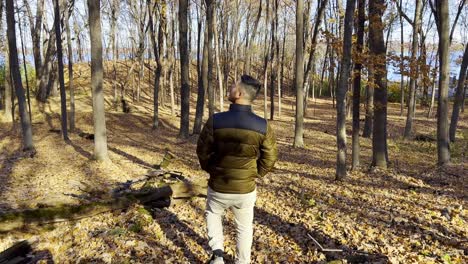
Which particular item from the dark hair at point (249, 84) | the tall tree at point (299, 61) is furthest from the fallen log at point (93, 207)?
the tall tree at point (299, 61)

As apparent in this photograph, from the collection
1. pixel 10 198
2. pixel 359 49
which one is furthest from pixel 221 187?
pixel 359 49

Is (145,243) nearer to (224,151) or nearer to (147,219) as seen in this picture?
(147,219)

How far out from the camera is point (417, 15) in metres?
16.7

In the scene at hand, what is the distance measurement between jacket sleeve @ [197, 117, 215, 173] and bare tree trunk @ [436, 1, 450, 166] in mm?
9807

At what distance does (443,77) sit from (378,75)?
240 cm

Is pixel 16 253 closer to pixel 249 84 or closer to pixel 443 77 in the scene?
pixel 249 84

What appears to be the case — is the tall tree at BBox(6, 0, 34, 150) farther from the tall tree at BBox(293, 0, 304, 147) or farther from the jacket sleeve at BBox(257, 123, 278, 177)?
the jacket sleeve at BBox(257, 123, 278, 177)

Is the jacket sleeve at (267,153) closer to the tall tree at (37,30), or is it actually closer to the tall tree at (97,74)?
the tall tree at (97,74)

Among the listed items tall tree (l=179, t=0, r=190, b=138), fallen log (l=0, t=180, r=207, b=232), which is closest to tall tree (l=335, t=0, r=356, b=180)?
fallen log (l=0, t=180, r=207, b=232)

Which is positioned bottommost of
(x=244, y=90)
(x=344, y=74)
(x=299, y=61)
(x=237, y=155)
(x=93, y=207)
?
(x=93, y=207)

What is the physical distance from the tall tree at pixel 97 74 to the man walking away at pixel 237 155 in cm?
814

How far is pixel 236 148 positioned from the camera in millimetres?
3447

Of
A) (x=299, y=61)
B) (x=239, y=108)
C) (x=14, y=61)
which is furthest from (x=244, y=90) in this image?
(x=14, y=61)

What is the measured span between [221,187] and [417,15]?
17746 mm
